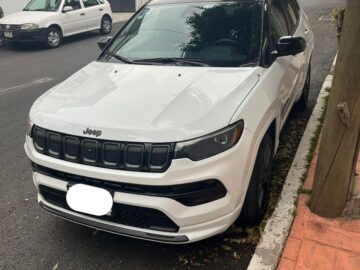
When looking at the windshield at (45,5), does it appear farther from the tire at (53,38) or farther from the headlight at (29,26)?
the headlight at (29,26)

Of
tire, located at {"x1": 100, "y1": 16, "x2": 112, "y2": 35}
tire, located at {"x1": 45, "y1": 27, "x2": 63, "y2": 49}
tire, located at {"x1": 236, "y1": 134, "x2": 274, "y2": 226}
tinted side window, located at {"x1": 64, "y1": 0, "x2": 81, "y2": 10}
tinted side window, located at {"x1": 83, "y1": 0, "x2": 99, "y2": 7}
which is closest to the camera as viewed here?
tire, located at {"x1": 236, "y1": 134, "x2": 274, "y2": 226}

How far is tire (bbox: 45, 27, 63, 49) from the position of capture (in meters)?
12.2

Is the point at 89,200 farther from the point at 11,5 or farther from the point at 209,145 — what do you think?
the point at 11,5

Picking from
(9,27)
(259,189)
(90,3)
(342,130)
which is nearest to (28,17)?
(9,27)

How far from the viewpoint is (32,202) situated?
3.86 m

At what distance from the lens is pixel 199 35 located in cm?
373

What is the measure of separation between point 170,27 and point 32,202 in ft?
6.95

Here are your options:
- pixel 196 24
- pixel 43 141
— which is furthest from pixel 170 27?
pixel 43 141

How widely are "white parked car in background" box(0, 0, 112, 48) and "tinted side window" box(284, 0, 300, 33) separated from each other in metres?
8.63

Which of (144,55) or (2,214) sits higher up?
(144,55)

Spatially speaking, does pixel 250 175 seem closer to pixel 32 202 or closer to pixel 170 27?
pixel 170 27

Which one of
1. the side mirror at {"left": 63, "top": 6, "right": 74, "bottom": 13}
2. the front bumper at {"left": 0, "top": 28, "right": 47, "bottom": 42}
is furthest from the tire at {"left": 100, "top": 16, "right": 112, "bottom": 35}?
the front bumper at {"left": 0, "top": 28, "right": 47, "bottom": 42}

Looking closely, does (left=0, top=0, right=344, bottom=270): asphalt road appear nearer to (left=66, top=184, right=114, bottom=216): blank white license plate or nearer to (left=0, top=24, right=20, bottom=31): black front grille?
(left=66, top=184, right=114, bottom=216): blank white license plate

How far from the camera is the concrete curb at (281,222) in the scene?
9.09 ft
